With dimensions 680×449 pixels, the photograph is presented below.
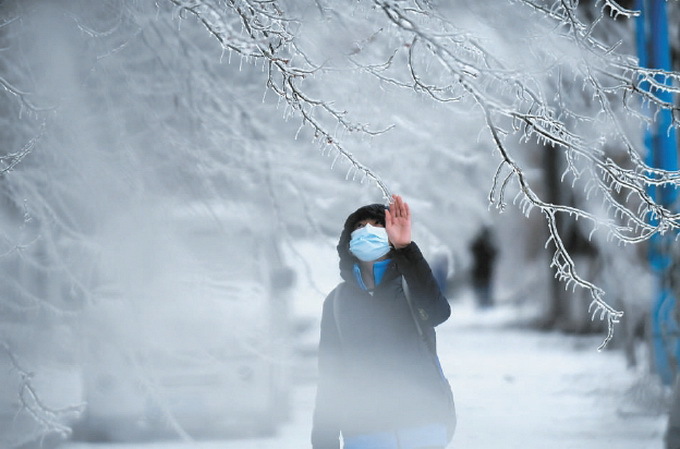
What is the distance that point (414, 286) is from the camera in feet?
8.96

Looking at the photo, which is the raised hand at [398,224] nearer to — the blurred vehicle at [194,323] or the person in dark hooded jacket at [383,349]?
the person in dark hooded jacket at [383,349]

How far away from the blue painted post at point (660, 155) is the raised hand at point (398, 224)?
5.13 m

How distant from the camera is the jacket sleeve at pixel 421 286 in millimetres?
2721

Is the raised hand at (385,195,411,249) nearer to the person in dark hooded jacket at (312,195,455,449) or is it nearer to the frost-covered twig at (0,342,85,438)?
the person in dark hooded jacket at (312,195,455,449)

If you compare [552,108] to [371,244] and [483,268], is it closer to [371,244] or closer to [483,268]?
[371,244]

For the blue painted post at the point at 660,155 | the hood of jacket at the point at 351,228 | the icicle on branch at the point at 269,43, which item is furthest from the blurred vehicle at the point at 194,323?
the blue painted post at the point at 660,155

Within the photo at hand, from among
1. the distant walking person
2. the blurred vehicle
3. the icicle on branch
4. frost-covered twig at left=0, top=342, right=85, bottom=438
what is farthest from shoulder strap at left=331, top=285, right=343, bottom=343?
the distant walking person

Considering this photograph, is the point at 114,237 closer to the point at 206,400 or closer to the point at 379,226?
the point at 206,400

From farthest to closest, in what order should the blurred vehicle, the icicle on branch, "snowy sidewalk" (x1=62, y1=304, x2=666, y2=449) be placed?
"snowy sidewalk" (x1=62, y1=304, x2=666, y2=449)
the blurred vehicle
the icicle on branch

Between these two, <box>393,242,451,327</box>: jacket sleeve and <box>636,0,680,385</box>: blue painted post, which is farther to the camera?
<box>636,0,680,385</box>: blue painted post

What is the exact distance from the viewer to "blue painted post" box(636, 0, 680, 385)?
7.57 m

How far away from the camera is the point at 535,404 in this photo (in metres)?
9.65

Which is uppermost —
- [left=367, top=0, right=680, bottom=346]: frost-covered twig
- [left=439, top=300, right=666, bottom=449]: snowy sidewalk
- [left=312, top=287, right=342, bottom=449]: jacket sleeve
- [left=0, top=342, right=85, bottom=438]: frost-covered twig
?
[left=367, top=0, right=680, bottom=346]: frost-covered twig

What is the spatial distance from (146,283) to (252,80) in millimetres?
2209
